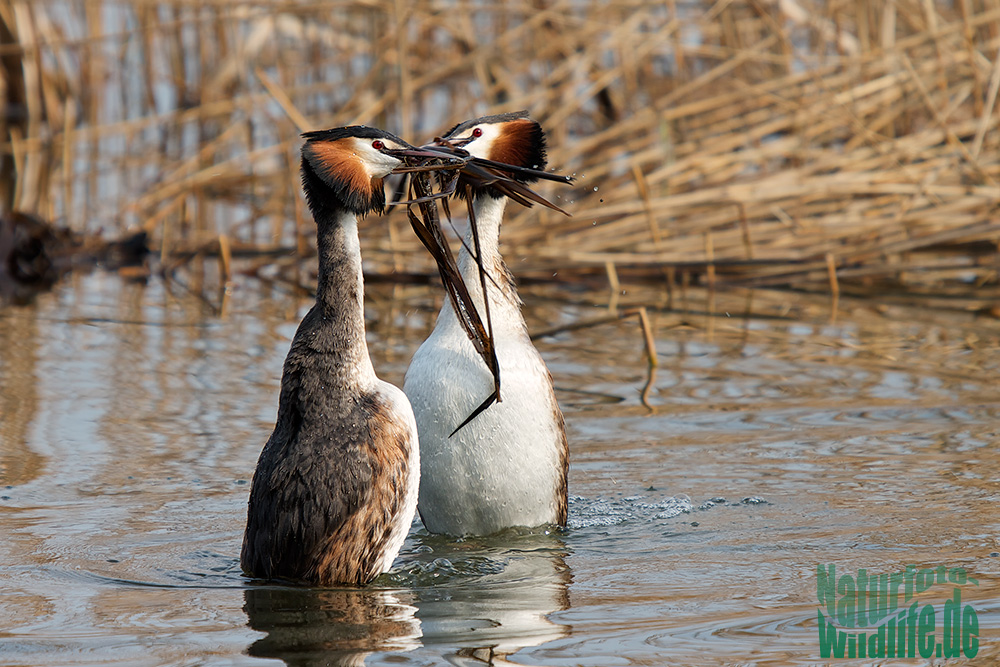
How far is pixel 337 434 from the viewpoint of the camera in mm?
4129

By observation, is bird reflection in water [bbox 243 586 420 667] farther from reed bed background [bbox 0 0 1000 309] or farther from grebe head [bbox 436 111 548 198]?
reed bed background [bbox 0 0 1000 309]

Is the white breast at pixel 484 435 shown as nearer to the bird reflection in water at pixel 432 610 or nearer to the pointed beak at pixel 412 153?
the bird reflection in water at pixel 432 610

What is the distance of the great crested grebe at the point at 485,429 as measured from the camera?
4.75 m

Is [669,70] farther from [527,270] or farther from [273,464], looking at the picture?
[273,464]

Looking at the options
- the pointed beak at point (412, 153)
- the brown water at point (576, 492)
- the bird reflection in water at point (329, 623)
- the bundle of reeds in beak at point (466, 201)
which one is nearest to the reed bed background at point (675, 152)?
the brown water at point (576, 492)

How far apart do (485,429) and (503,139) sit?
107 cm

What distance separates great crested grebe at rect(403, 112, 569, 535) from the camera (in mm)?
4754

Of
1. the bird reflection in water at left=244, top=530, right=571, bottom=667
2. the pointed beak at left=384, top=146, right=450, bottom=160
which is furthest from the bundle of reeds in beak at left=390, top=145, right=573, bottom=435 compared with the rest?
the bird reflection in water at left=244, top=530, right=571, bottom=667

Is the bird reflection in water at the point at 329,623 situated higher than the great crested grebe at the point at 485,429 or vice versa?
the great crested grebe at the point at 485,429

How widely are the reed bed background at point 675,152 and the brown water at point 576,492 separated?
0.62 metres

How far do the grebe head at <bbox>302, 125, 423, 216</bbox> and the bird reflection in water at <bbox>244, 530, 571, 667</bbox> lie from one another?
3.87 feet

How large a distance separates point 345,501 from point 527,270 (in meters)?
5.01

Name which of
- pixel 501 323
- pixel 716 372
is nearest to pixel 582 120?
pixel 716 372

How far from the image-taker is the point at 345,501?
408 cm
